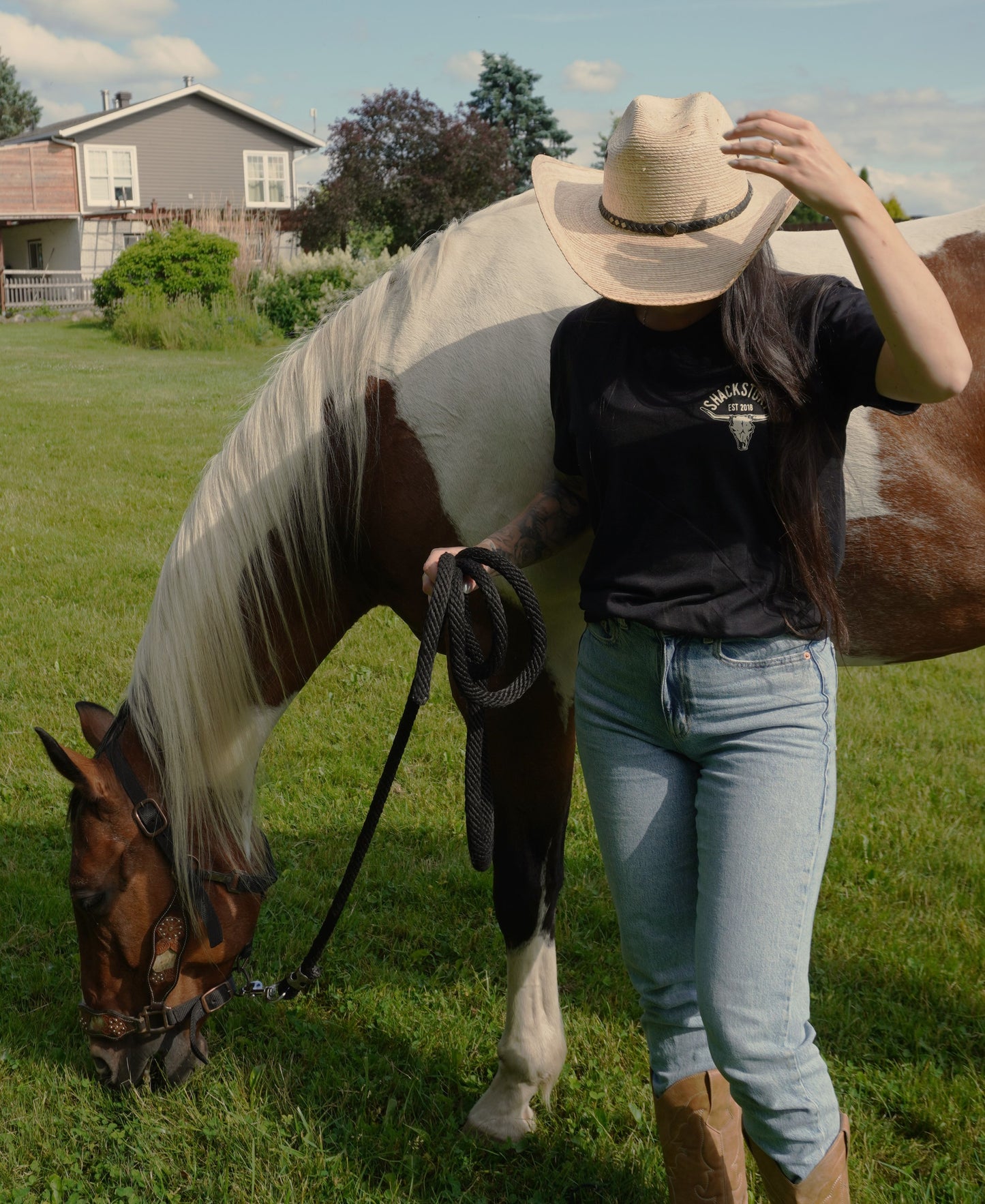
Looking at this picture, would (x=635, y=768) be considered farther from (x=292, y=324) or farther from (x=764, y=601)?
(x=292, y=324)

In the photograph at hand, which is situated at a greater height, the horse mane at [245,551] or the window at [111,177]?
the window at [111,177]

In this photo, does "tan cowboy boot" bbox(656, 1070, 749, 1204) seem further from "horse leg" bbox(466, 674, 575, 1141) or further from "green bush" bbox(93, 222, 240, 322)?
"green bush" bbox(93, 222, 240, 322)

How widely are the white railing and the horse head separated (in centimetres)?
2624

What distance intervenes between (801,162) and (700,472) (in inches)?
18.3

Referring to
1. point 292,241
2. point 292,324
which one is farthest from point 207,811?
point 292,241

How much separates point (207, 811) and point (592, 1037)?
1.24 m

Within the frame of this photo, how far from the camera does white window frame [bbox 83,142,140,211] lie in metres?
33.3

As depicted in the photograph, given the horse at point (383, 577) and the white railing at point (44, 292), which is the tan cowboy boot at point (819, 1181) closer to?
the horse at point (383, 577)

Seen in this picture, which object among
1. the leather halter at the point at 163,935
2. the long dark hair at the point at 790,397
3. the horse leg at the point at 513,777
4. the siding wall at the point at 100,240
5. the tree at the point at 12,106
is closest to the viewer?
the long dark hair at the point at 790,397

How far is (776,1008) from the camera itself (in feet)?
5.16

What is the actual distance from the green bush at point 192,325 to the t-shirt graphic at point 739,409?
16.5 m

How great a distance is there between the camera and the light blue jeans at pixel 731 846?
1579 mm

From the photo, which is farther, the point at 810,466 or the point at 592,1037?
the point at 592,1037

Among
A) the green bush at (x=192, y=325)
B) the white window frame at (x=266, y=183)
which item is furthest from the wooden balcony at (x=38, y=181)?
the green bush at (x=192, y=325)
